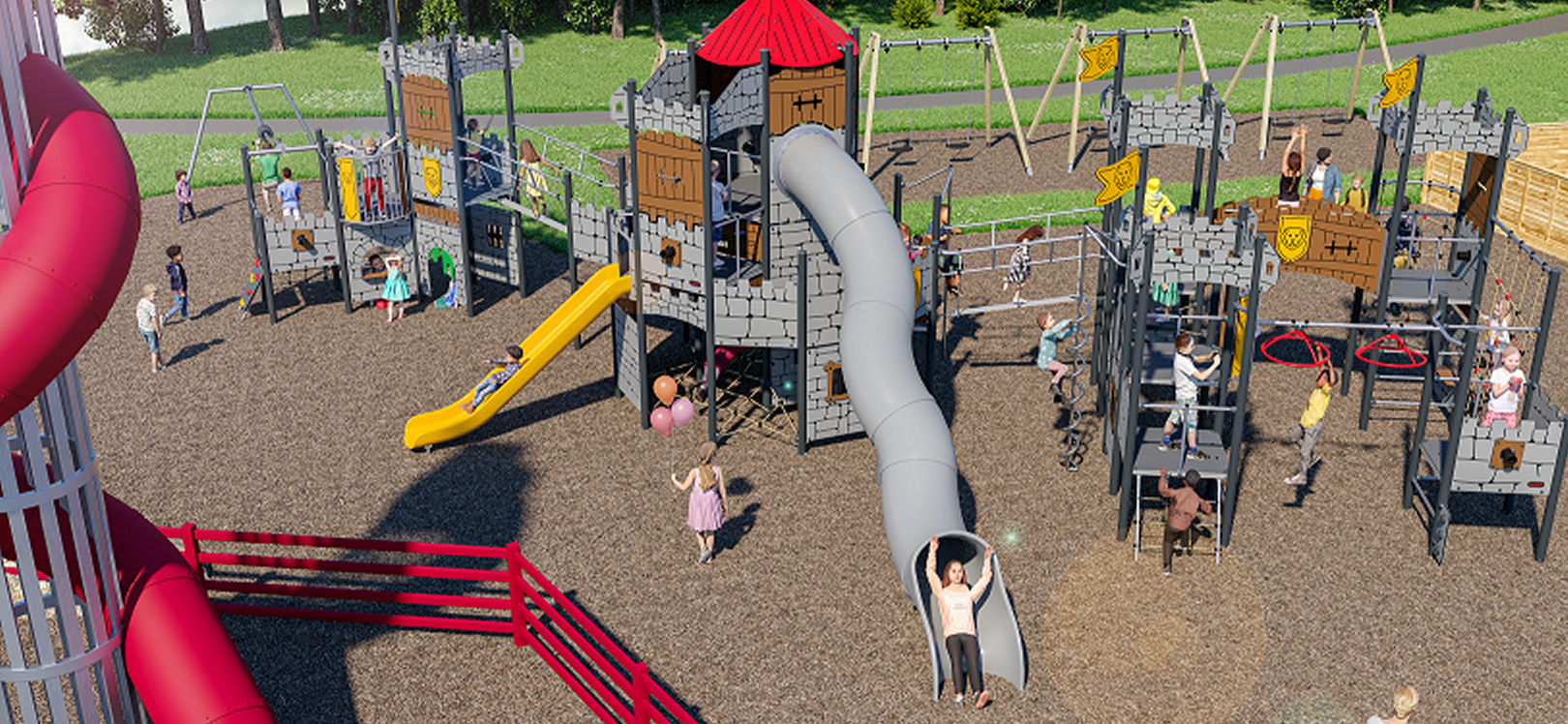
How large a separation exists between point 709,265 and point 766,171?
1486 mm

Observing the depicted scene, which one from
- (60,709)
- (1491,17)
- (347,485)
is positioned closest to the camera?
(60,709)

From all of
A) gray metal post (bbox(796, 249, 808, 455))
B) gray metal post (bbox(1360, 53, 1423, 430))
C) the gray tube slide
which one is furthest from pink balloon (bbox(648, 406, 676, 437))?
gray metal post (bbox(1360, 53, 1423, 430))

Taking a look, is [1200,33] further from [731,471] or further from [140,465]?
[140,465]

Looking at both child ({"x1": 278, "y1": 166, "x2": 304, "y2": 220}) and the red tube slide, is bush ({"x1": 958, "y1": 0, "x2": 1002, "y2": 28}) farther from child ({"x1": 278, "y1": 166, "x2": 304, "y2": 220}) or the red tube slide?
the red tube slide

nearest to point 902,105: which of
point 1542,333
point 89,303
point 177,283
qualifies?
point 177,283

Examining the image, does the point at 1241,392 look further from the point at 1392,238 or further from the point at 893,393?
the point at 1392,238

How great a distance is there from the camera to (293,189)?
80.8 feet

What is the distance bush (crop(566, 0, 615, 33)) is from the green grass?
26.4 inches

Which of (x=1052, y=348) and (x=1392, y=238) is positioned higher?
(x=1392, y=238)

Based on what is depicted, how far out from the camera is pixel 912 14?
50.7 meters

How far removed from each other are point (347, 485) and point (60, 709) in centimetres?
759

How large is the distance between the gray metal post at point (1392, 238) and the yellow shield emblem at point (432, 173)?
15442 millimetres

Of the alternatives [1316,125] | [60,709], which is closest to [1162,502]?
[60,709]

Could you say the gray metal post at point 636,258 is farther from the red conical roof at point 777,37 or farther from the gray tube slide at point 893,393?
the red conical roof at point 777,37
